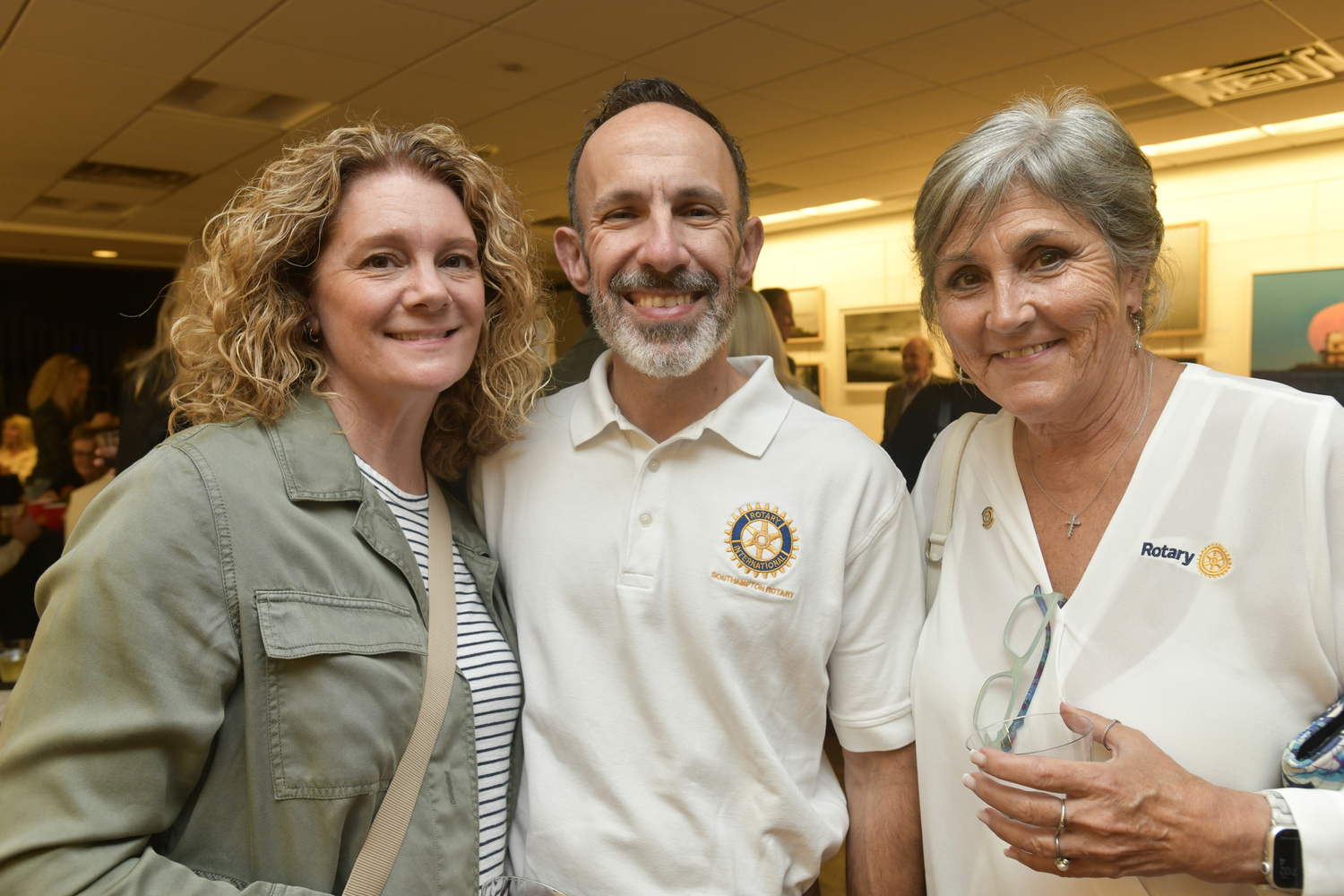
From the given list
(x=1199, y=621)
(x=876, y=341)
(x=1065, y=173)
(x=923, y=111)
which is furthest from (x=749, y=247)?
(x=876, y=341)

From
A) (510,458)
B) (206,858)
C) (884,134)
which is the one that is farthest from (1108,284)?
(884,134)

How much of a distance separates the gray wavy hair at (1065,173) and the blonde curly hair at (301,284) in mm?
786

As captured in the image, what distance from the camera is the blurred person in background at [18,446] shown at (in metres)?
5.39

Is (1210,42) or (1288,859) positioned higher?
(1210,42)

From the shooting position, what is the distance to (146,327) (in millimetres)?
12734

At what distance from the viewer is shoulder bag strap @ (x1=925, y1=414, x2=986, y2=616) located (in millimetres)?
1572

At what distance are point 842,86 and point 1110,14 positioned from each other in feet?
4.73

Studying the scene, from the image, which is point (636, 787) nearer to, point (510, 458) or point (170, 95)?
point (510, 458)

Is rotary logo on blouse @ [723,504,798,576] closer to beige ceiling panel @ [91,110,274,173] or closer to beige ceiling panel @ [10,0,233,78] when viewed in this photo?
beige ceiling panel @ [10,0,233,78]

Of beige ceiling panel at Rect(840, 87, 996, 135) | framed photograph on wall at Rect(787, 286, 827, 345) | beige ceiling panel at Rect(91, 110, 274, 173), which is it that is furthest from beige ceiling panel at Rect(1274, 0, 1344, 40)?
beige ceiling panel at Rect(91, 110, 274, 173)

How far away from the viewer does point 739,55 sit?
467 centimetres

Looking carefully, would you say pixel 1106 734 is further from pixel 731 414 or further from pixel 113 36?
pixel 113 36

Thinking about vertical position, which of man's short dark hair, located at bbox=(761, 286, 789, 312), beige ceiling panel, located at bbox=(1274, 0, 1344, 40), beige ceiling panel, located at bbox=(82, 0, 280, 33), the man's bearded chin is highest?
beige ceiling panel, located at bbox=(1274, 0, 1344, 40)

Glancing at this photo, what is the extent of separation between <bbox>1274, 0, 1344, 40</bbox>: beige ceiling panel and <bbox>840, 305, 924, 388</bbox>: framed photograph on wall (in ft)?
12.8
